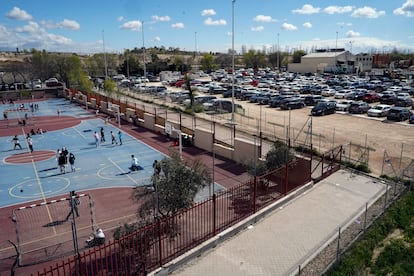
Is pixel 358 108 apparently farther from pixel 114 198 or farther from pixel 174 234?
pixel 174 234

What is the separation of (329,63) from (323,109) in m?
76.7

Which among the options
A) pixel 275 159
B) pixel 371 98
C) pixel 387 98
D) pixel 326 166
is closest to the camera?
pixel 275 159

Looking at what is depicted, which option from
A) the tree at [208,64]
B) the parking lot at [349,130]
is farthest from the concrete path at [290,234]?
the tree at [208,64]

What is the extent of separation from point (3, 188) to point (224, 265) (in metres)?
16.2

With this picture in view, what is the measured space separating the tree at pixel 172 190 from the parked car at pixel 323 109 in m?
32.4

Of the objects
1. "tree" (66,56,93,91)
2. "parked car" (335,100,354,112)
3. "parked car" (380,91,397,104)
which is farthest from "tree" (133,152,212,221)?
"tree" (66,56,93,91)

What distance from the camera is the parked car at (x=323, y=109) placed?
42.6m

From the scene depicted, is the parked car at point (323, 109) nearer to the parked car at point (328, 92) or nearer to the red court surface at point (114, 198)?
the parked car at point (328, 92)

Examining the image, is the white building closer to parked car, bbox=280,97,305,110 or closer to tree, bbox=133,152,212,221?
parked car, bbox=280,97,305,110

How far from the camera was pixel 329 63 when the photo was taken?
112 meters

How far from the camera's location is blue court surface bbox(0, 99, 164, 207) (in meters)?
20.5

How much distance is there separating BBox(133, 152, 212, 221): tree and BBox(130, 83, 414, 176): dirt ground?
13.2 m

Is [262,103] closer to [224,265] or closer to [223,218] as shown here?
[223,218]

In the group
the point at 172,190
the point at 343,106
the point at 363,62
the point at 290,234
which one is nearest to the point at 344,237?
the point at 290,234
